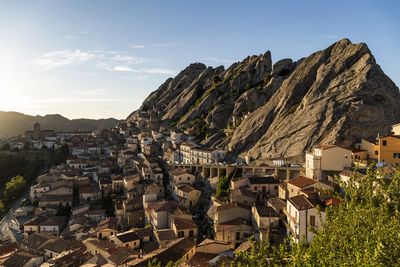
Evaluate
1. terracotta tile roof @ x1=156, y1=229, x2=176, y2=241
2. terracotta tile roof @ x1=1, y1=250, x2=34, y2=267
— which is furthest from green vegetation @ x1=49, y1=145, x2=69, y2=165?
terracotta tile roof @ x1=156, y1=229, x2=176, y2=241

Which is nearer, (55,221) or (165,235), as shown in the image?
(165,235)

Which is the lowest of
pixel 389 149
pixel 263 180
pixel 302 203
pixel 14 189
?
pixel 14 189

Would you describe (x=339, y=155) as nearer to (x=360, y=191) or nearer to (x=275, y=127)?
(x=275, y=127)

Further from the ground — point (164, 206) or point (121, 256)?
point (164, 206)

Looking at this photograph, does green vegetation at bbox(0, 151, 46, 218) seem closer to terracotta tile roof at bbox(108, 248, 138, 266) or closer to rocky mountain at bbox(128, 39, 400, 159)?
rocky mountain at bbox(128, 39, 400, 159)

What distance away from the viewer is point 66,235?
57.0 metres

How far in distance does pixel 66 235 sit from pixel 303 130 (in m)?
41.7

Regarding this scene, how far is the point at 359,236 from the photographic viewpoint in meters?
16.7

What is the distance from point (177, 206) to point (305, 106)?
3199cm

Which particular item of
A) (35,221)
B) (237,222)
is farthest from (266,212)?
(35,221)

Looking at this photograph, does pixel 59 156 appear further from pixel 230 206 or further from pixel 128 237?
pixel 230 206

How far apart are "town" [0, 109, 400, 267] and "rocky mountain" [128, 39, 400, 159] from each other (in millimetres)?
3598

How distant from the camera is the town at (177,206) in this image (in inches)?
1592

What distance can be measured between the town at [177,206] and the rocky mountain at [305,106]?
11.8 feet
